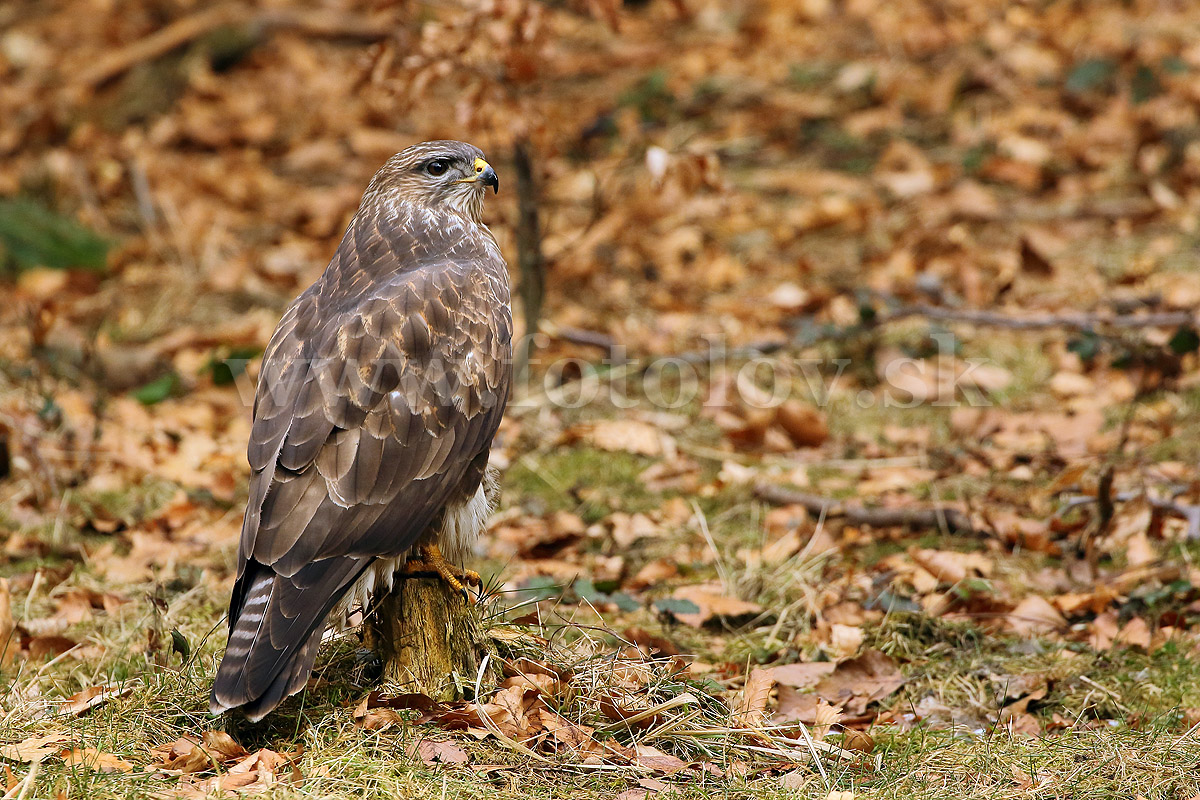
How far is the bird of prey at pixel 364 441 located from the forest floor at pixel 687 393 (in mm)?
335

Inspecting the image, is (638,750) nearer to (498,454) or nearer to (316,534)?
(316,534)

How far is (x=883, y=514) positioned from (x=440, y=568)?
2.27m

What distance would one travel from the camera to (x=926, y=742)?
3646 mm

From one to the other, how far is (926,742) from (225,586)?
274 centimetres

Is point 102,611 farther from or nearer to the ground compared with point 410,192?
nearer to the ground

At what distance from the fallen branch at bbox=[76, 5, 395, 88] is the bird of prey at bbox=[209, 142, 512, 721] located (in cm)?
779

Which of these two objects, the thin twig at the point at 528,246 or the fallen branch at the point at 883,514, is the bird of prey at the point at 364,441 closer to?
the fallen branch at the point at 883,514

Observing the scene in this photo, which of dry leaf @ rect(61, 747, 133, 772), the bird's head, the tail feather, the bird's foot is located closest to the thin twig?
the bird's head

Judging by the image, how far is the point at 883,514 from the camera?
529 centimetres

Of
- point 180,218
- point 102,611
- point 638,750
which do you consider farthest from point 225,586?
point 180,218

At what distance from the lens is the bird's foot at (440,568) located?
3.77 m

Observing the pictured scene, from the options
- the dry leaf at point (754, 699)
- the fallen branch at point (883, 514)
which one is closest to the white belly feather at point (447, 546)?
the dry leaf at point (754, 699)

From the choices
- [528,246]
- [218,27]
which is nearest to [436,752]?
[528,246]

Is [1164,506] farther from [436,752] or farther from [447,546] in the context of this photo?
[436,752]
